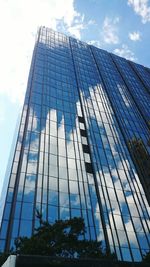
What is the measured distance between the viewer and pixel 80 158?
3706 cm

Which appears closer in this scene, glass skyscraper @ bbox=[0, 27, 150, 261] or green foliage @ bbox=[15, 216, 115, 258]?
green foliage @ bbox=[15, 216, 115, 258]

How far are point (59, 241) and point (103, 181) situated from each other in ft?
65.3

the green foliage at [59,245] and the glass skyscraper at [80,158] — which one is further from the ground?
the glass skyscraper at [80,158]

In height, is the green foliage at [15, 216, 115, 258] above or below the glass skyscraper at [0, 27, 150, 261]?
below

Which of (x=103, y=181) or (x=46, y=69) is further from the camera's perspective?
(x=46, y=69)

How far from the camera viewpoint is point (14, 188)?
1077 inches

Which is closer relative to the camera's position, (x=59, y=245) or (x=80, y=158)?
(x=59, y=245)

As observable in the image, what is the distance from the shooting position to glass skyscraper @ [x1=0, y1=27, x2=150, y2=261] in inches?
1060

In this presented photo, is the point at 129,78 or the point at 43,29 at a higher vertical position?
the point at 43,29

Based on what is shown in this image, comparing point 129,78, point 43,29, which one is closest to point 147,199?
point 129,78

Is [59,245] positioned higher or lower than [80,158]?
lower

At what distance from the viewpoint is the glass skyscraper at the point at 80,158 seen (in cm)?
2691

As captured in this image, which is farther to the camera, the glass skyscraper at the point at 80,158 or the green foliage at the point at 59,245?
the glass skyscraper at the point at 80,158

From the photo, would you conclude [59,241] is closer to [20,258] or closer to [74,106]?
[20,258]
